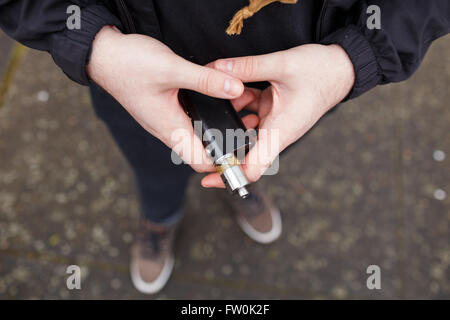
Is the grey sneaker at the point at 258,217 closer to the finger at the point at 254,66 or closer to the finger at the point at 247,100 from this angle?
the finger at the point at 247,100

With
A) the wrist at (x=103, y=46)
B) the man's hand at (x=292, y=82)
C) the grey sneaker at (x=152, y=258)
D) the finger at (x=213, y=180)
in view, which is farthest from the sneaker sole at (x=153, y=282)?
the wrist at (x=103, y=46)

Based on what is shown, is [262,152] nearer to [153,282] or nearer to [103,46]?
[103,46]

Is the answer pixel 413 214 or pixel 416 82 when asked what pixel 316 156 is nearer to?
pixel 413 214

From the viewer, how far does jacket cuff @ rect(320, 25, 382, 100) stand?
864 mm

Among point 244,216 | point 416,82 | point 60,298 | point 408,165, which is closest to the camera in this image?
point 60,298

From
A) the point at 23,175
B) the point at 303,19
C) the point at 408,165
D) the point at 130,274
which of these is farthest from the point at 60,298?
the point at 408,165

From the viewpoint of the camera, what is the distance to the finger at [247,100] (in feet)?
3.35

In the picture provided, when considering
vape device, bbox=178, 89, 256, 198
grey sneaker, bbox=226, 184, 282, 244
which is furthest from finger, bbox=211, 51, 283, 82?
grey sneaker, bbox=226, 184, 282, 244

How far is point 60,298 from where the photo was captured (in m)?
1.65

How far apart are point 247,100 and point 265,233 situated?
907 mm

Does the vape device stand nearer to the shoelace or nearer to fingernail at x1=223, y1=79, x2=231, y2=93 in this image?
fingernail at x1=223, y1=79, x2=231, y2=93

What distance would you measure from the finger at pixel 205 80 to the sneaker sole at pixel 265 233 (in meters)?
1.06

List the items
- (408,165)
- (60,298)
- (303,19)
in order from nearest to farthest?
(303,19) → (60,298) → (408,165)
